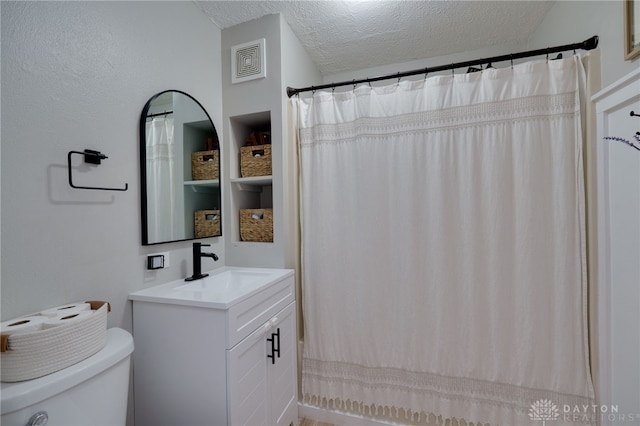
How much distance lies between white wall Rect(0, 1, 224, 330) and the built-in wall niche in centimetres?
46

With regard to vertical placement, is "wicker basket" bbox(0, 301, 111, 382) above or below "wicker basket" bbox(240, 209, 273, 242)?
below

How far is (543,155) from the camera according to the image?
144 cm

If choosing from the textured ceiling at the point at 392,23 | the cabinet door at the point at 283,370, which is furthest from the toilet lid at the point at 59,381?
the textured ceiling at the point at 392,23

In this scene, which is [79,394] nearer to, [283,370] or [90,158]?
[90,158]

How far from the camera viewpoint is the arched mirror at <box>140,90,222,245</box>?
134cm

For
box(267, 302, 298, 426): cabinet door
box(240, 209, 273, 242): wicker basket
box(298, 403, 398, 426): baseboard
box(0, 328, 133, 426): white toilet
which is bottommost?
box(298, 403, 398, 426): baseboard

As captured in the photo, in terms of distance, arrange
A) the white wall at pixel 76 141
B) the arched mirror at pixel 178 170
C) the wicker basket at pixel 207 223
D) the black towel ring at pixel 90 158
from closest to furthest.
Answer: the white wall at pixel 76 141
the black towel ring at pixel 90 158
the arched mirror at pixel 178 170
the wicker basket at pixel 207 223

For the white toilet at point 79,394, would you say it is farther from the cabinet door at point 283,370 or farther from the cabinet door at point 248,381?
the cabinet door at point 283,370

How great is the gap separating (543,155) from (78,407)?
2.16m

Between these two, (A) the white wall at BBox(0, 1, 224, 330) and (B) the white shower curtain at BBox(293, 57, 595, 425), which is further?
(B) the white shower curtain at BBox(293, 57, 595, 425)

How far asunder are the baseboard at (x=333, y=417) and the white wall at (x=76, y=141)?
3.91 feet

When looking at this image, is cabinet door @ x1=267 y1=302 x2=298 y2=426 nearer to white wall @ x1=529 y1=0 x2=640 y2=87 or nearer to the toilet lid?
the toilet lid

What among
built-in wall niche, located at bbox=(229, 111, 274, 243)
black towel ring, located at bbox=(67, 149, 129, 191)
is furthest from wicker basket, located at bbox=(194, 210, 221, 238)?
black towel ring, located at bbox=(67, 149, 129, 191)

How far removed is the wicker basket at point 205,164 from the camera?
162 centimetres
